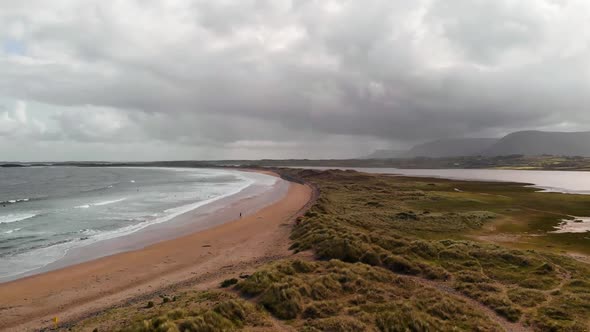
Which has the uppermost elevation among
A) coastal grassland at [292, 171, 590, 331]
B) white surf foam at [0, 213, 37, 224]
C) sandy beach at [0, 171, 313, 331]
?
coastal grassland at [292, 171, 590, 331]

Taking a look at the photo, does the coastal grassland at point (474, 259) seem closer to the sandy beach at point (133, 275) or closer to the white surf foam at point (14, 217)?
the sandy beach at point (133, 275)

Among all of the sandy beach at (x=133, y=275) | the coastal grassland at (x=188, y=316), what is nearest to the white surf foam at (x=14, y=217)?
the sandy beach at (x=133, y=275)

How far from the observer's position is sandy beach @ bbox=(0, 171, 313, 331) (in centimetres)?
1588

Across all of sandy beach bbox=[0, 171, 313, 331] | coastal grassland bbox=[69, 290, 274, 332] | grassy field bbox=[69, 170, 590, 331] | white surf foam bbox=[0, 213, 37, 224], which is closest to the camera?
coastal grassland bbox=[69, 290, 274, 332]

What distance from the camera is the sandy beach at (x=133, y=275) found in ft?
52.1

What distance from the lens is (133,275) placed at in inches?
826

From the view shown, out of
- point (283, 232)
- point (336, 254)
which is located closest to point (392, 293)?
point (336, 254)

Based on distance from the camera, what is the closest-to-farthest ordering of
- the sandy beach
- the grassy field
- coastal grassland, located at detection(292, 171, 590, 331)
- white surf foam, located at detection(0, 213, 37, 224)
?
the grassy field
coastal grassland, located at detection(292, 171, 590, 331)
the sandy beach
white surf foam, located at detection(0, 213, 37, 224)

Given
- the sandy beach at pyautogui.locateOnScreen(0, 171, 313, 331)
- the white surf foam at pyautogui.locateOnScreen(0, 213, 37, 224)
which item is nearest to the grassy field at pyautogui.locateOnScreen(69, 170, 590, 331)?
the sandy beach at pyautogui.locateOnScreen(0, 171, 313, 331)

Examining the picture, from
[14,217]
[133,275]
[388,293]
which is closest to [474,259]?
[388,293]

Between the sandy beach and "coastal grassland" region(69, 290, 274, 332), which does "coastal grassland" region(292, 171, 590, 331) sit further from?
"coastal grassland" region(69, 290, 274, 332)

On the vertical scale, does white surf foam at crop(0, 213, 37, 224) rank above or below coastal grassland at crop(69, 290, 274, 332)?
below

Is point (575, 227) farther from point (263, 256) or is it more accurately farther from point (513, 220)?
point (263, 256)

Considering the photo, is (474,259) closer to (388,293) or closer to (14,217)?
(388,293)
